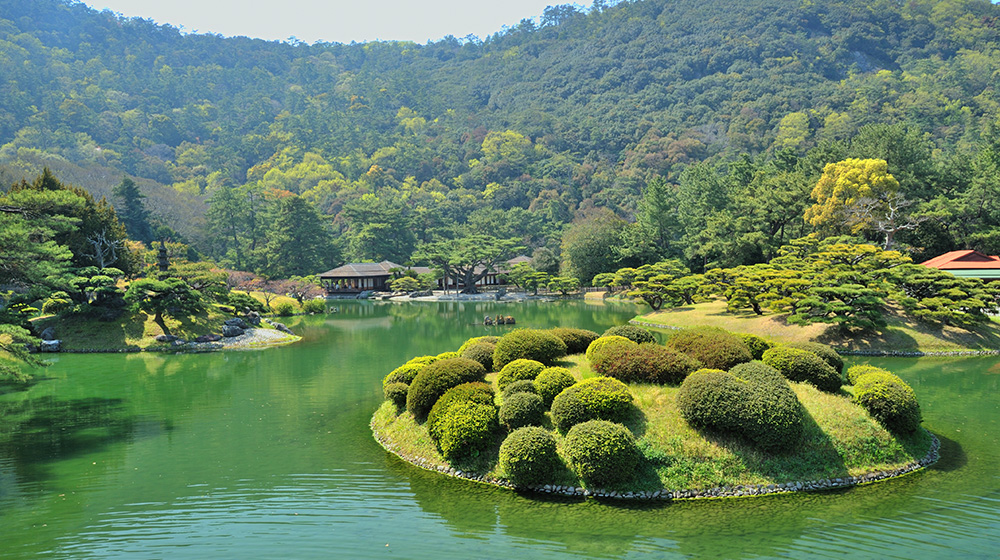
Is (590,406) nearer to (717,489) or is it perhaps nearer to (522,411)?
(522,411)

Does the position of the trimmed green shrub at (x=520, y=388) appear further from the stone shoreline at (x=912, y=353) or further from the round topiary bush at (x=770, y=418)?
the stone shoreline at (x=912, y=353)

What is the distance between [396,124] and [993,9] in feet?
438

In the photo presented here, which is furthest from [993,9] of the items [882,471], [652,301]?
[882,471]

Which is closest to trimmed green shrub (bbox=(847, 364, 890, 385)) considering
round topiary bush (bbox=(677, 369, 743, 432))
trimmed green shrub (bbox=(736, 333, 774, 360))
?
trimmed green shrub (bbox=(736, 333, 774, 360))

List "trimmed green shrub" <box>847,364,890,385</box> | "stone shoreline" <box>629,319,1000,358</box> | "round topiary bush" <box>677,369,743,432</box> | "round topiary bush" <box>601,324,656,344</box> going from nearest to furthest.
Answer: "round topiary bush" <box>677,369,743,432</box> → "trimmed green shrub" <box>847,364,890,385</box> → "round topiary bush" <box>601,324,656,344</box> → "stone shoreline" <box>629,319,1000,358</box>

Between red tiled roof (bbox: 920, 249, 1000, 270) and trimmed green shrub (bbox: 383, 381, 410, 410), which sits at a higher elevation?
red tiled roof (bbox: 920, 249, 1000, 270)

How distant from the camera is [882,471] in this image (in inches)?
419

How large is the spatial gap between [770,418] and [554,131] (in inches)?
4721

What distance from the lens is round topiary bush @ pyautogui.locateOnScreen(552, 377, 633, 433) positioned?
10891mm

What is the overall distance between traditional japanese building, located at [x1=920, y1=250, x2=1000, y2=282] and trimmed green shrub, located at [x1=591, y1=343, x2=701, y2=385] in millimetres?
28468

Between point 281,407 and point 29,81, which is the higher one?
point 29,81

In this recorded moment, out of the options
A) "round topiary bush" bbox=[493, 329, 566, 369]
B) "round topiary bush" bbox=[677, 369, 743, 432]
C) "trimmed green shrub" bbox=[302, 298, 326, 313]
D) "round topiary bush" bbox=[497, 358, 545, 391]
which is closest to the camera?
"round topiary bush" bbox=[677, 369, 743, 432]

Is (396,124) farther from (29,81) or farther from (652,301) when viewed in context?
(652,301)

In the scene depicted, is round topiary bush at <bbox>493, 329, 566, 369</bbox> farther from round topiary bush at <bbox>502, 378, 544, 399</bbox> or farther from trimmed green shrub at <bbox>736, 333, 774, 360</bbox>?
trimmed green shrub at <bbox>736, 333, 774, 360</bbox>
